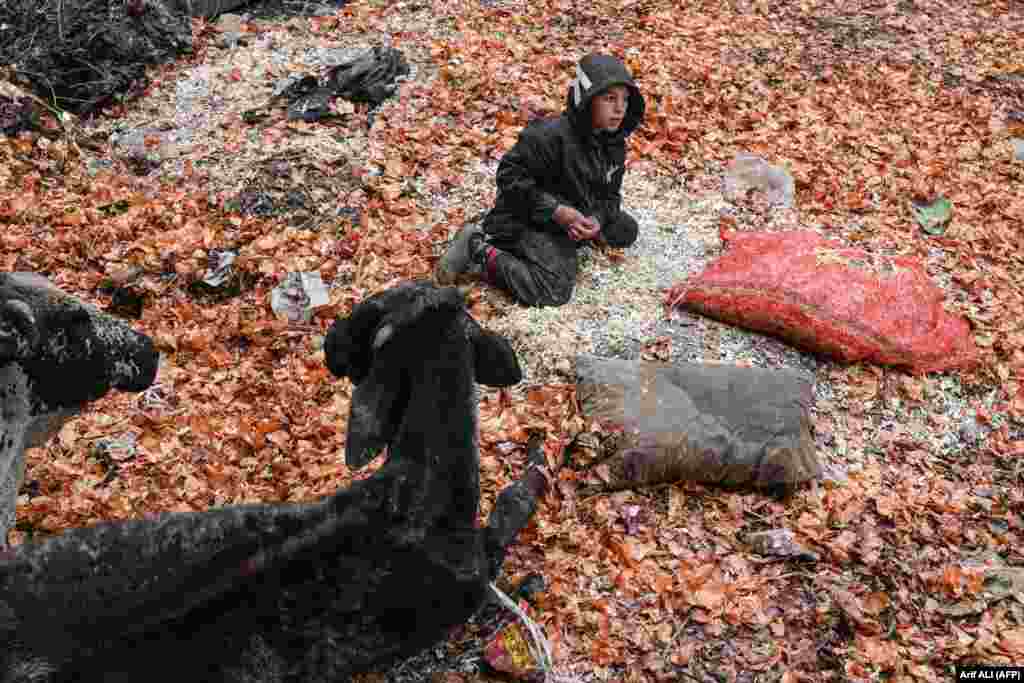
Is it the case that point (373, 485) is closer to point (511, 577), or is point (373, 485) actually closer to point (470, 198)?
point (511, 577)

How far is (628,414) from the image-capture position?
14.9 ft

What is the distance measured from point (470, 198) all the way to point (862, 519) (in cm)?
388

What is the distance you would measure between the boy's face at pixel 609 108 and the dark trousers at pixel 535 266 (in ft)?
2.53

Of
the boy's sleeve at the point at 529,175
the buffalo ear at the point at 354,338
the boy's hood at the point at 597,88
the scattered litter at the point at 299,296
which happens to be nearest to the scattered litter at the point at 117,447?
the scattered litter at the point at 299,296

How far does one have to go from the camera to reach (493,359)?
2.88 m

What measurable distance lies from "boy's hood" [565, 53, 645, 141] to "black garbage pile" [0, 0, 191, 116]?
4.99 meters

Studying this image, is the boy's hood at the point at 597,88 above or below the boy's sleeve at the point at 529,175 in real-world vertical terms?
above

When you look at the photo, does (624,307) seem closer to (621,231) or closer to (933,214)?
(621,231)

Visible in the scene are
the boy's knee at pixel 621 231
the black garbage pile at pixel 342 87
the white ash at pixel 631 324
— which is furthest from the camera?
the black garbage pile at pixel 342 87

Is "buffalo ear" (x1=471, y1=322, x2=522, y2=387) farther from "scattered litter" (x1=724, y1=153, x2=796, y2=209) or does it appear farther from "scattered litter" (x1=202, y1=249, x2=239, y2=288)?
"scattered litter" (x1=724, y1=153, x2=796, y2=209)

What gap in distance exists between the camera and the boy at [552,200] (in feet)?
17.6

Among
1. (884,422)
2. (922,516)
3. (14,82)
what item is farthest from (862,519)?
(14,82)

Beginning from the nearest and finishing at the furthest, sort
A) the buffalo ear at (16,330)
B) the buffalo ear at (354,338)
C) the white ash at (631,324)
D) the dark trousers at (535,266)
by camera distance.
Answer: the buffalo ear at (16,330), the buffalo ear at (354,338), the white ash at (631,324), the dark trousers at (535,266)

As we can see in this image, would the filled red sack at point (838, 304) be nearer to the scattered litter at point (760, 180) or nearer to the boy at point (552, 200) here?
the boy at point (552, 200)
